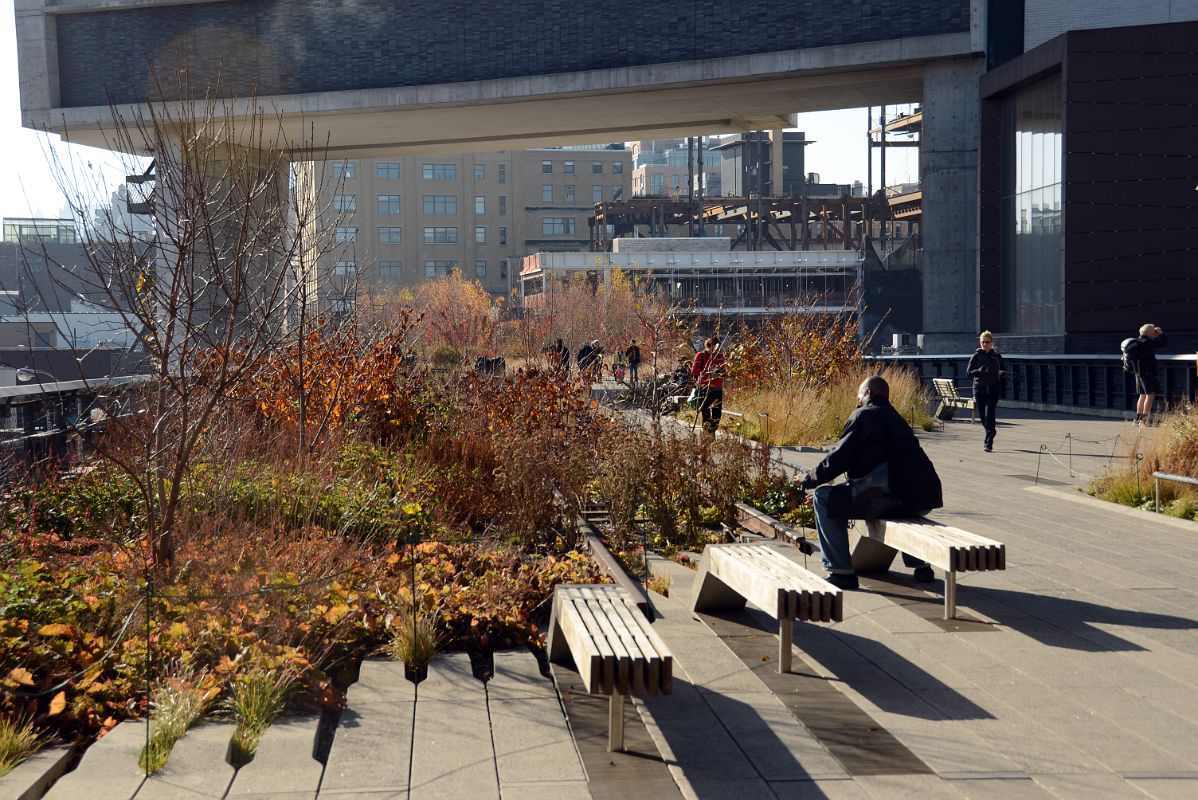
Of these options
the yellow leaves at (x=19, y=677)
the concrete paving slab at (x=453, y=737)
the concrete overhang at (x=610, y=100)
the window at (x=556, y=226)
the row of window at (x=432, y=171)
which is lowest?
the concrete paving slab at (x=453, y=737)

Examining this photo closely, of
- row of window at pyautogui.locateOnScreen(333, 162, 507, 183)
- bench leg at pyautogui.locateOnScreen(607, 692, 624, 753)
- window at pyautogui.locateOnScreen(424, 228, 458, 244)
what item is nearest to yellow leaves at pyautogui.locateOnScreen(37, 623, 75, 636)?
bench leg at pyautogui.locateOnScreen(607, 692, 624, 753)

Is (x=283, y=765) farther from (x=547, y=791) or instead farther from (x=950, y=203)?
(x=950, y=203)

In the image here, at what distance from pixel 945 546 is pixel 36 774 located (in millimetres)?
5123

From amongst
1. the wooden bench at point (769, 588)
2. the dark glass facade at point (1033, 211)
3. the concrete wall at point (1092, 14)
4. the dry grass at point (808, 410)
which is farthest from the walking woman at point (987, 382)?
the concrete wall at point (1092, 14)

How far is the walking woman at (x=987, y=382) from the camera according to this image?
1784 cm

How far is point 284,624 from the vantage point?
6.32 meters

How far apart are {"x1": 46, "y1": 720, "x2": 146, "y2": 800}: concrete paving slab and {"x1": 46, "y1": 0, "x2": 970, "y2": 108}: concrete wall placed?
30.8 meters

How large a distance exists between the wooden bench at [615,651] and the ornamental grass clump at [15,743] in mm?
2372

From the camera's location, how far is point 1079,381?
25.8 m

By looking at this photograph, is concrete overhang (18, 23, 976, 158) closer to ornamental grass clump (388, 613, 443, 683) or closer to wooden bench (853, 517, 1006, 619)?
wooden bench (853, 517, 1006, 619)

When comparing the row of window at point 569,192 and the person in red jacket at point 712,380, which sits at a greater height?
the row of window at point 569,192

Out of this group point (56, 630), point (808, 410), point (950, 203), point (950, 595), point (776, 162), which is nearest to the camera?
point (56, 630)

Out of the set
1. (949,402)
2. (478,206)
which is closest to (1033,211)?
(949,402)

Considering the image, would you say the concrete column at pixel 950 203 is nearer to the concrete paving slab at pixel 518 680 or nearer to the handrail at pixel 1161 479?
the handrail at pixel 1161 479
